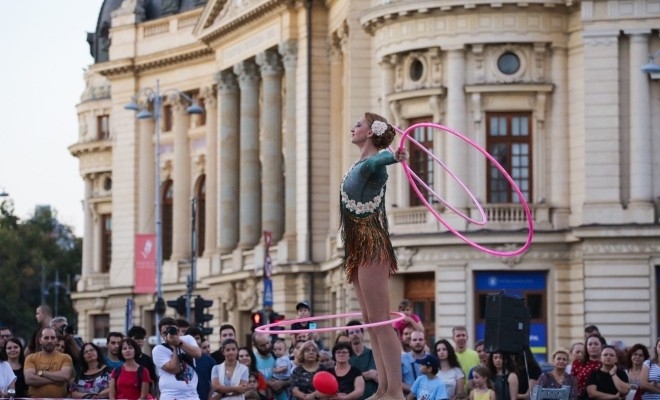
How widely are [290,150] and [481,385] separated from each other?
148ft

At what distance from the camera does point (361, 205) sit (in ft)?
60.4

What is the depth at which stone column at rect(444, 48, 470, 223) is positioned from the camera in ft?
190

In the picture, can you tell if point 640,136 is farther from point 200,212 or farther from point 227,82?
point 200,212

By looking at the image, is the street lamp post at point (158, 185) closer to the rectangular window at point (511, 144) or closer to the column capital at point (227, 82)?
the column capital at point (227, 82)

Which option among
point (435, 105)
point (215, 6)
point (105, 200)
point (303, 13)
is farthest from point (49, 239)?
point (435, 105)

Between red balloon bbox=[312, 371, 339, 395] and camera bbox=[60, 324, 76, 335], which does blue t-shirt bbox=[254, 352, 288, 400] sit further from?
red balloon bbox=[312, 371, 339, 395]

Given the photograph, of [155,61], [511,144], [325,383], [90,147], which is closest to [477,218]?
[511,144]

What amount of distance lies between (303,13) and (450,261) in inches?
620

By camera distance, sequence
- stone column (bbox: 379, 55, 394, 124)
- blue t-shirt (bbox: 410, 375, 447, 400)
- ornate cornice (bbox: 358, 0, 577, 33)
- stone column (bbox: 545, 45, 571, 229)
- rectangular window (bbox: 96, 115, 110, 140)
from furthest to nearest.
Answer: rectangular window (bbox: 96, 115, 110, 140)
stone column (bbox: 379, 55, 394, 124)
stone column (bbox: 545, 45, 571, 229)
ornate cornice (bbox: 358, 0, 577, 33)
blue t-shirt (bbox: 410, 375, 447, 400)

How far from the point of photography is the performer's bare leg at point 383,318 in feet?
59.7

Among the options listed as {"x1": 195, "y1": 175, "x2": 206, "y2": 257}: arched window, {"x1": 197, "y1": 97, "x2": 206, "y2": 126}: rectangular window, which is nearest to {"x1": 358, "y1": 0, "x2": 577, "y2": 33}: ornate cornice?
{"x1": 197, "y1": 97, "x2": 206, "y2": 126}: rectangular window

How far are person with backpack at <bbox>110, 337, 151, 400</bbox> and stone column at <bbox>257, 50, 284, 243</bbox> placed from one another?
47607 mm

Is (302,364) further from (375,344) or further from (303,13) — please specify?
(303,13)

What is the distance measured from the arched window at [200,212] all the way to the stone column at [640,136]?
108 feet
